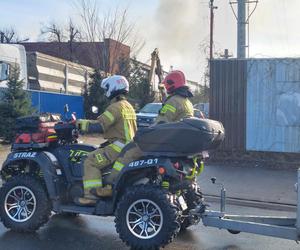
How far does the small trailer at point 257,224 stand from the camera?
5.53 metres

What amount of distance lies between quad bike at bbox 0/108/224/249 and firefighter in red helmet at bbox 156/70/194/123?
1.57 feet

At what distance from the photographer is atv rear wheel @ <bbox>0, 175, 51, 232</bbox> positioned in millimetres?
6699

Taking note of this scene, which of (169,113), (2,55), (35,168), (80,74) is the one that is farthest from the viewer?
(80,74)

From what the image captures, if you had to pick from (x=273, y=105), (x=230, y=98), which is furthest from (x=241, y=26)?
(x=273, y=105)

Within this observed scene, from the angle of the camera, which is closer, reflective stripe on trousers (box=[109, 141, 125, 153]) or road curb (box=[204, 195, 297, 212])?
reflective stripe on trousers (box=[109, 141, 125, 153])

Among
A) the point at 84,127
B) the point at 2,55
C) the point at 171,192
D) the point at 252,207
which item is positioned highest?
the point at 2,55

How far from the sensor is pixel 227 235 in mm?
6859

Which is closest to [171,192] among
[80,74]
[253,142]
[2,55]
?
[253,142]

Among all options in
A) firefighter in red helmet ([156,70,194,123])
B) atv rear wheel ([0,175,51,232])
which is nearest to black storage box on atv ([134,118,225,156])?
firefighter in red helmet ([156,70,194,123])

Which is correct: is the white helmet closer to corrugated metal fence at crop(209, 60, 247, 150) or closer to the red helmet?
the red helmet

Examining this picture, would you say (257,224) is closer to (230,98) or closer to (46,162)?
(46,162)

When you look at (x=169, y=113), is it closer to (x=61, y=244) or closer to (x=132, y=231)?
(x=132, y=231)

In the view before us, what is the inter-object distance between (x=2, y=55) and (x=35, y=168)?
12.5 meters

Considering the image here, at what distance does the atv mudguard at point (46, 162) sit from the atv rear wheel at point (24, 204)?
0.13 m
